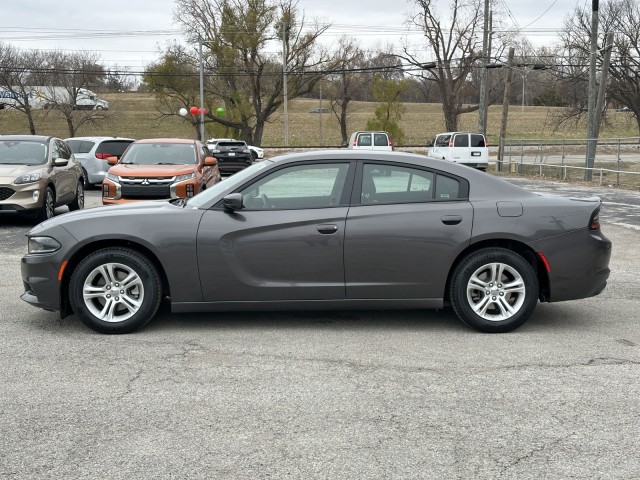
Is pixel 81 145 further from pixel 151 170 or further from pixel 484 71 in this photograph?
pixel 484 71

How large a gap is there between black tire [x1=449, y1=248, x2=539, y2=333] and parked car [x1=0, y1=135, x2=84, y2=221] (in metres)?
9.09

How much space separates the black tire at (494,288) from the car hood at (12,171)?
924 centimetres

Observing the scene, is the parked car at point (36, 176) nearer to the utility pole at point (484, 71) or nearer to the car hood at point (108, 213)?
the car hood at point (108, 213)

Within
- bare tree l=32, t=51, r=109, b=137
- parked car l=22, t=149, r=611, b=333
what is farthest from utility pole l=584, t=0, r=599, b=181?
bare tree l=32, t=51, r=109, b=137

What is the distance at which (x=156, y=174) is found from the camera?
14.0 meters

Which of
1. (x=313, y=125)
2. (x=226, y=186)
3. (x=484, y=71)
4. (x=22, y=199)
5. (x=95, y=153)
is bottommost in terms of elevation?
(x=22, y=199)

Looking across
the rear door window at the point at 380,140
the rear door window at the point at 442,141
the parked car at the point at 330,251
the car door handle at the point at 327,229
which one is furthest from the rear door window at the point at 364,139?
the car door handle at the point at 327,229

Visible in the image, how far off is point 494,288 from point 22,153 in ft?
34.7

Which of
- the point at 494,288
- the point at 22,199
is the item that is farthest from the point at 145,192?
the point at 494,288

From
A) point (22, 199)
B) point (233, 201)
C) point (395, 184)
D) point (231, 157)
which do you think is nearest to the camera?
point (233, 201)

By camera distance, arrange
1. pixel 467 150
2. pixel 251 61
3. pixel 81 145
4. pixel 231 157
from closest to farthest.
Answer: pixel 81 145 < pixel 467 150 < pixel 231 157 < pixel 251 61

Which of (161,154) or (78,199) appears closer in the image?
(161,154)

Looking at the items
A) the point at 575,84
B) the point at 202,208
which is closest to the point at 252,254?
the point at 202,208

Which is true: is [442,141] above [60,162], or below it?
above
